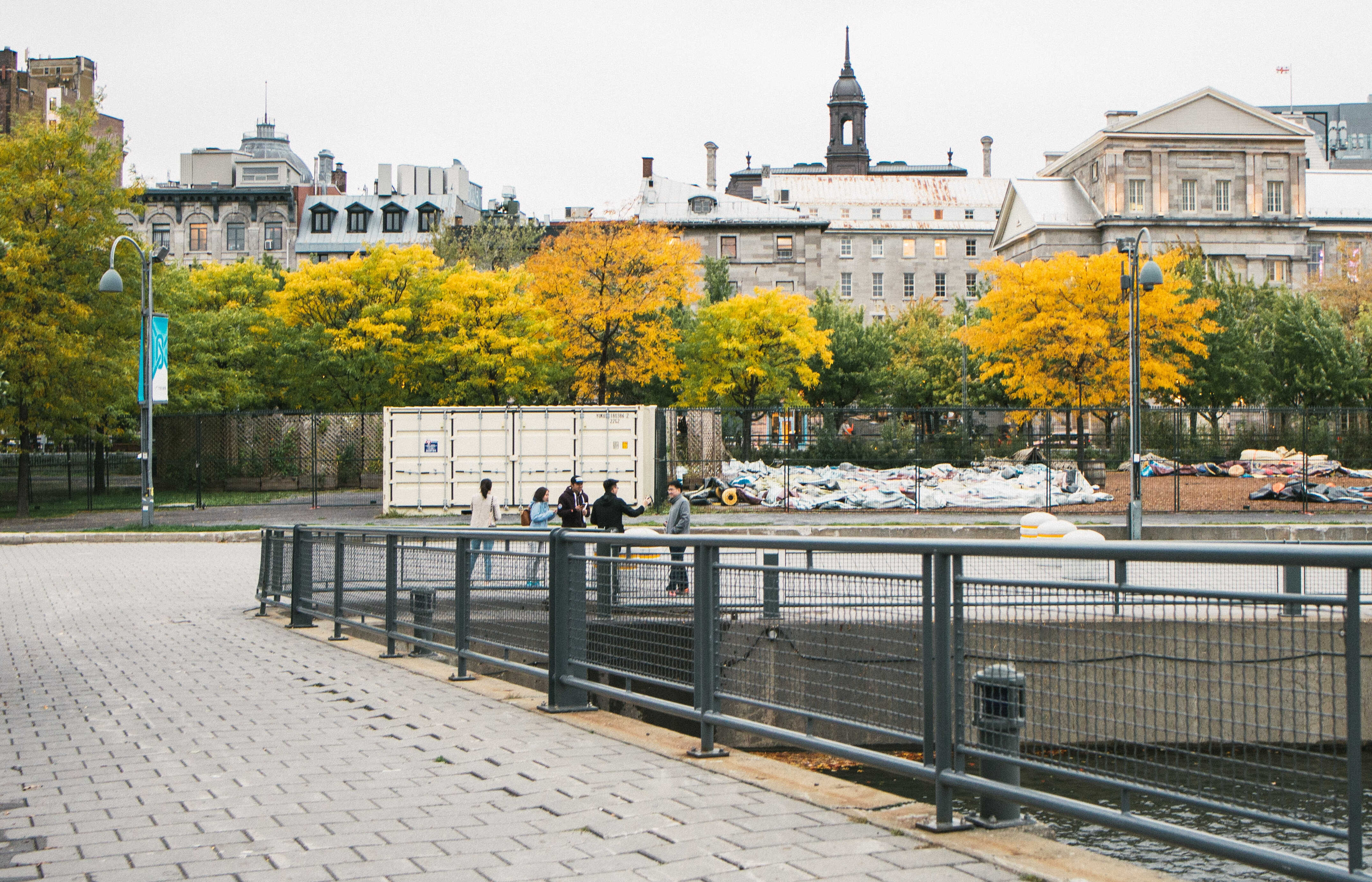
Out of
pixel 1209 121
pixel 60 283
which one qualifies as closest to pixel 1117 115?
pixel 1209 121

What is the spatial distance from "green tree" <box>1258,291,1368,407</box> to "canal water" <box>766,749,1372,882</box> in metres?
47.7

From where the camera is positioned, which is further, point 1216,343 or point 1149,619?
point 1216,343

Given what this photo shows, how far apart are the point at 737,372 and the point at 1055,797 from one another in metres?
52.7

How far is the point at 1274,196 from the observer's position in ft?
284

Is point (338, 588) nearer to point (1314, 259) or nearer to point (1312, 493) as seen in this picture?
point (1312, 493)

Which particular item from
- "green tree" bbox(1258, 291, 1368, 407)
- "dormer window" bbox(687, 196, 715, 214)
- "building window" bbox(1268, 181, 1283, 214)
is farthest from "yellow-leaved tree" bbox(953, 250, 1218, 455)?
"dormer window" bbox(687, 196, 715, 214)

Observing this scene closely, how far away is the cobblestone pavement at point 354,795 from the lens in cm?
488

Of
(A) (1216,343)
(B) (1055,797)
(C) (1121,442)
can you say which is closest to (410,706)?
(B) (1055,797)

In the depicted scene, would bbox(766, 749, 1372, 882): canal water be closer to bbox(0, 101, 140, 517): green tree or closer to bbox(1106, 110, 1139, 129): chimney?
bbox(0, 101, 140, 517): green tree

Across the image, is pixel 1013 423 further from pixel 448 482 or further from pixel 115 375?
pixel 115 375

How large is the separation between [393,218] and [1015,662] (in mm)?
88529

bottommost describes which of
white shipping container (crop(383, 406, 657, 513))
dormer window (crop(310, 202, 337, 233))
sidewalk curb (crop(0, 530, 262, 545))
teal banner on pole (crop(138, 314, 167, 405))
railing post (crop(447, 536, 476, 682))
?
sidewalk curb (crop(0, 530, 262, 545))

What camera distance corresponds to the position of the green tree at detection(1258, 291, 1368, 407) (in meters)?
52.2

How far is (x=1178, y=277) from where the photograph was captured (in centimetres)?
5122
